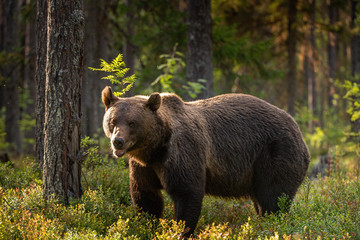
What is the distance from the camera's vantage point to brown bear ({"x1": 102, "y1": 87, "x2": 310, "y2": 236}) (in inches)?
198

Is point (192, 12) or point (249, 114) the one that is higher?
point (192, 12)

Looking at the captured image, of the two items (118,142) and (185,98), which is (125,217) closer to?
(118,142)

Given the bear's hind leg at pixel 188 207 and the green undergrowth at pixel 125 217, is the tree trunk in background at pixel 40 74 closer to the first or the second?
the green undergrowth at pixel 125 217

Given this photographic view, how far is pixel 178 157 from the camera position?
203 inches

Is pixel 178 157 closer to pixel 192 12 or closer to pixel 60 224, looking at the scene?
pixel 60 224

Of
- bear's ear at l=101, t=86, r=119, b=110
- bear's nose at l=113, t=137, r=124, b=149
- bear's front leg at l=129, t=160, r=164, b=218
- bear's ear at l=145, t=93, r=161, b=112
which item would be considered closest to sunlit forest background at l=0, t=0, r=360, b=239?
bear's front leg at l=129, t=160, r=164, b=218

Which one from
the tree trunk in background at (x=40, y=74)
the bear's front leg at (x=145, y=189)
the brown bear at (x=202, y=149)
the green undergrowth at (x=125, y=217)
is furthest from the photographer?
the tree trunk in background at (x=40, y=74)

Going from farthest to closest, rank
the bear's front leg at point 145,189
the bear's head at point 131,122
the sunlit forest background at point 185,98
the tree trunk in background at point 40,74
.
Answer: the tree trunk in background at point 40,74
the bear's front leg at point 145,189
the sunlit forest background at point 185,98
the bear's head at point 131,122

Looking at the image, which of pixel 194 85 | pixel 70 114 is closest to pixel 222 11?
pixel 194 85

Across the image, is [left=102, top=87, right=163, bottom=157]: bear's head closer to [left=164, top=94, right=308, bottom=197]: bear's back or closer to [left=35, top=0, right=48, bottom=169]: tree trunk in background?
[left=164, top=94, right=308, bottom=197]: bear's back

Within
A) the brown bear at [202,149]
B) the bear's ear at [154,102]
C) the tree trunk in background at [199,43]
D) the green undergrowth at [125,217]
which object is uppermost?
the tree trunk in background at [199,43]

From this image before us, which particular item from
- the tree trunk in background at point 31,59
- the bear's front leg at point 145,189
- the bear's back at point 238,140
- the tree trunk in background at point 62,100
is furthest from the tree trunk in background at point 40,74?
the bear's back at point 238,140

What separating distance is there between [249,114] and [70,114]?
2.91 m

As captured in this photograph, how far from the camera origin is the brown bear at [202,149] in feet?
16.5
